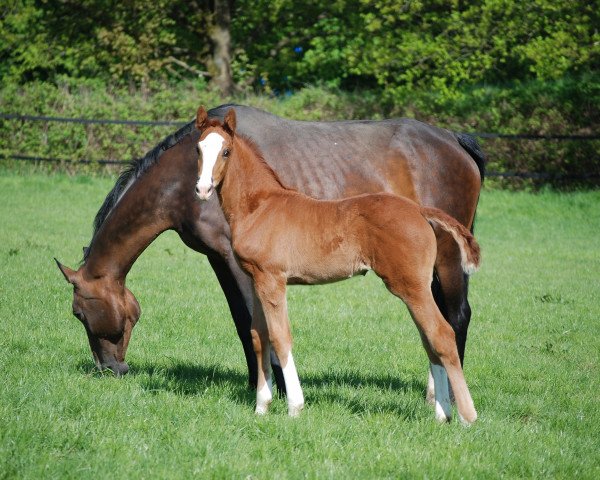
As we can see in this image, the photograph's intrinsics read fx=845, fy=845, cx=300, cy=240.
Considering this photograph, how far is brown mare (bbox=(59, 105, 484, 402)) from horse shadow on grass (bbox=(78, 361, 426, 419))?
0.26 meters

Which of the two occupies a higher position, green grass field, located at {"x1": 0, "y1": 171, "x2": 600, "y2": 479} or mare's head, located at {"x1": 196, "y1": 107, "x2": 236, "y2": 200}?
mare's head, located at {"x1": 196, "y1": 107, "x2": 236, "y2": 200}

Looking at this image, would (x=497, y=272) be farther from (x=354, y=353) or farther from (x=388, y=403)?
(x=388, y=403)

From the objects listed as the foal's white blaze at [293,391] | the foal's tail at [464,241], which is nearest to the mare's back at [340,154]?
the foal's tail at [464,241]

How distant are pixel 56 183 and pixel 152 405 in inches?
513

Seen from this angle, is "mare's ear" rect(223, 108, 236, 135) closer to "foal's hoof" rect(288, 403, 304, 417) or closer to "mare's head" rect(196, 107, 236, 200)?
"mare's head" rect(196, 107, 236, 200)

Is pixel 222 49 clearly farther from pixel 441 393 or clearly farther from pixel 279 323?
pixel 441 393

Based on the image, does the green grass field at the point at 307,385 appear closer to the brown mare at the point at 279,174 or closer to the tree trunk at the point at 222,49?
the brown mare at the point at 279,174

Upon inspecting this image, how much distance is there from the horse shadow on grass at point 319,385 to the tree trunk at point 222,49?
1826cm

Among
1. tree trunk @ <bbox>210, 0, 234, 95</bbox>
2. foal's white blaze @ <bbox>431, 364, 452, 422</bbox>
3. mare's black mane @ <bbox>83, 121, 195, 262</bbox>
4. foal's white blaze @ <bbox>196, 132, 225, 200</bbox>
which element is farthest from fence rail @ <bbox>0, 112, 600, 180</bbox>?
foal's white blaze @ <bbox>196, 132, 225, 200</bbox>

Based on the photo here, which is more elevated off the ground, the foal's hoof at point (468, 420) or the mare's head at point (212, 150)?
the mare's head at point (212, 150)

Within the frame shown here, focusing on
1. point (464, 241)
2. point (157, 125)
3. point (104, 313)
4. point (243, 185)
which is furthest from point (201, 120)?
point (157, 125)

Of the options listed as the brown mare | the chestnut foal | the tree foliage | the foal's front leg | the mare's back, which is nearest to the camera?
the chestnut foal

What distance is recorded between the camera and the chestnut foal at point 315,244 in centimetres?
481

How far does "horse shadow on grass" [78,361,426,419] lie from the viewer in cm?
552
